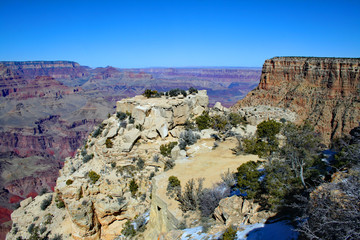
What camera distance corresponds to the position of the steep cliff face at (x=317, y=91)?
39500 millimetres

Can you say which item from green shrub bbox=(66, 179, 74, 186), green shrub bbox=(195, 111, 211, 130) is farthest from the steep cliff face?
green shrub bbox=(66, 179, 74, 186)

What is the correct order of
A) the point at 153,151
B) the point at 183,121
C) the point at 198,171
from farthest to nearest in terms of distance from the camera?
the point at 183,121, the point at 153,151, the point at 198,171

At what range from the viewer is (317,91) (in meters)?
45.8

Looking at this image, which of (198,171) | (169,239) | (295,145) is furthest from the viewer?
(198,171)

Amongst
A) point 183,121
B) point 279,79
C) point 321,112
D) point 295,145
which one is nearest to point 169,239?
point 295,145

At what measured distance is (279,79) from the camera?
178 feet

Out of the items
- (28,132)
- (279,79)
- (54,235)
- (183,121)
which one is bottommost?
(28,132)

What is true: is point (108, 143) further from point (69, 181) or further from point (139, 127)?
point (69, 181)

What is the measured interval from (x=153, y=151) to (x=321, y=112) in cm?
3996

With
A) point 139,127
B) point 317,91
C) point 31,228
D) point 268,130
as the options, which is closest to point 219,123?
point 268,130

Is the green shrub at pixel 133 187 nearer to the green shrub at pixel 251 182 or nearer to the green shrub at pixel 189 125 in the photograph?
the green shrub at pixel 251 182

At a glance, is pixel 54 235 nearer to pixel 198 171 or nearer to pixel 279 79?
Result: pixel 198 171

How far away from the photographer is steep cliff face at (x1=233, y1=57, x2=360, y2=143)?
130ft

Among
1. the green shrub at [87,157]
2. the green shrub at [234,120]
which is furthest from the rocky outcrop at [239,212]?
the green shrub at [234,120]
